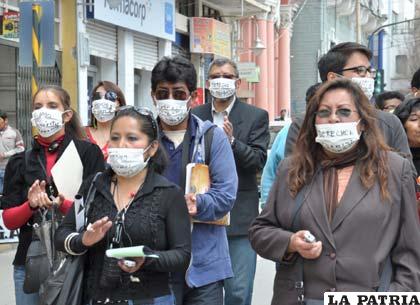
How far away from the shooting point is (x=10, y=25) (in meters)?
13.4

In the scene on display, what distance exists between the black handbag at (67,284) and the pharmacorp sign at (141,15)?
42.7ft

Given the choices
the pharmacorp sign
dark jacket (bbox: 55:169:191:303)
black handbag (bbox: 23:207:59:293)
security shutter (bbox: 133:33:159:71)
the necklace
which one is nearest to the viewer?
dark jacket (bbox: 55:169:191:303)

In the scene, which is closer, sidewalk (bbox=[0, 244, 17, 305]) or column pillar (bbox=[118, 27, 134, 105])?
sidewalk (bbox=[0, 244, 17, 305])

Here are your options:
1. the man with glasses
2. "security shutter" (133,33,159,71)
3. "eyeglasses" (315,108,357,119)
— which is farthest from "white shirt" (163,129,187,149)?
"security shutter" (133,33,159,71)

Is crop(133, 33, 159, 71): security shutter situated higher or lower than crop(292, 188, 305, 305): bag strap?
higher

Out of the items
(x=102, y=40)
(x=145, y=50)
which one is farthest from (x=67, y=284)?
(x=145, y=50)

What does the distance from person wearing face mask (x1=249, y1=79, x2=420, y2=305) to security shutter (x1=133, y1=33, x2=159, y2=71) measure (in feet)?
53.2

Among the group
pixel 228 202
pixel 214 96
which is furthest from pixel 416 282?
pixel 214 96

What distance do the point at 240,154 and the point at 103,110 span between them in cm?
158

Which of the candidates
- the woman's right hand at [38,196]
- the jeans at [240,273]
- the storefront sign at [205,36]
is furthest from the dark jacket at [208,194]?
the storefront sign at [205,36]

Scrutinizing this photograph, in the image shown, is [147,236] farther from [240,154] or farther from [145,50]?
[145,50]

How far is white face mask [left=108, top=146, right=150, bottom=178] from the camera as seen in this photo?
421 cm

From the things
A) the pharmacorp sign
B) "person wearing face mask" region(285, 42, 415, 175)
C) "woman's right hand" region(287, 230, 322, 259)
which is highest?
the pharmacorp sign

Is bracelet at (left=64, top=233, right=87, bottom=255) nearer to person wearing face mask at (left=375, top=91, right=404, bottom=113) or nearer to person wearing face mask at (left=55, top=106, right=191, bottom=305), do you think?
person wearing face mask at (left=55, top=106, right=191, bottom=305)
